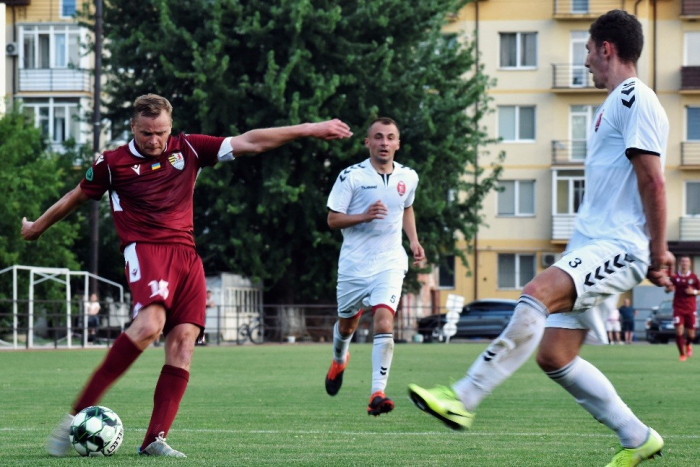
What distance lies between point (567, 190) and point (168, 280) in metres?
50.4

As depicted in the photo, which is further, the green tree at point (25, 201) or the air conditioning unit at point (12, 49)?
the air conditioning unit at point (12, 49)

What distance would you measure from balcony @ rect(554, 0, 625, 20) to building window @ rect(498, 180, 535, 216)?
24.3 ft

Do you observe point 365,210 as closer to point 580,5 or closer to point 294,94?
point 294,94

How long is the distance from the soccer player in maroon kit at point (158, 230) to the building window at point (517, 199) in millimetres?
49784

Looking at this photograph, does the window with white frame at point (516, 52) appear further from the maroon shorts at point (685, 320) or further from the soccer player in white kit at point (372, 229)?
the soccer player in white kit at point (372, 229)

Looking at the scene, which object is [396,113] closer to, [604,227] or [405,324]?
[405,324]

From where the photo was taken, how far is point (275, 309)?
40.6 m

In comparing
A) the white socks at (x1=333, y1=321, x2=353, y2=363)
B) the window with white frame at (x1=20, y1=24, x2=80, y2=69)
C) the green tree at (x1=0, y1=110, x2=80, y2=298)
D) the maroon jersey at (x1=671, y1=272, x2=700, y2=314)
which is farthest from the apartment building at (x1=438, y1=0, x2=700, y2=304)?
the white socks at (x1=333, y1=321, x2=353, y2=363)

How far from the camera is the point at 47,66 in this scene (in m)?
55.8

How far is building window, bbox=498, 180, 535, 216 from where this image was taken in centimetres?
5735

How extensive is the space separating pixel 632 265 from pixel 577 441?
276cm

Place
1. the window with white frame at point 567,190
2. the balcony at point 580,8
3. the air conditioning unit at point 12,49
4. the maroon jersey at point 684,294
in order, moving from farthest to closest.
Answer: the window with white frame at point 567,190 < the balcony at point 580,8 < the air conditioning unit at point 12,49 < the maroon jersey at point 684,294

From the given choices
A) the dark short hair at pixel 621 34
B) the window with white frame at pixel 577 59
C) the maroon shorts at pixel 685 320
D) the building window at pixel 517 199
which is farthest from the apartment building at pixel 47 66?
the dark short hair at pixel 621 34

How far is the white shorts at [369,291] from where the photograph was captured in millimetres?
11562
